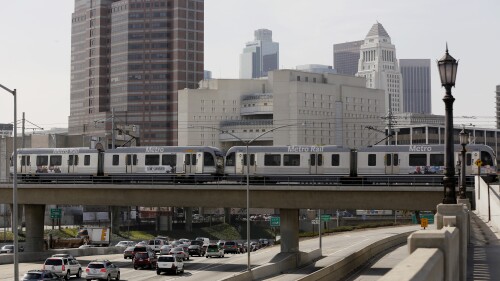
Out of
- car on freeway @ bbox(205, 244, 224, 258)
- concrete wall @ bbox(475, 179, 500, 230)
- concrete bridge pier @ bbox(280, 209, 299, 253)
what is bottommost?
car on freeway @ bbox(205, 244, 224, 258)

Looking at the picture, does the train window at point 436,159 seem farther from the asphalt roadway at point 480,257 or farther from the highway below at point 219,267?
the highway below at point 219,267

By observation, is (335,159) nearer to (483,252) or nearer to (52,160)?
(52,160)

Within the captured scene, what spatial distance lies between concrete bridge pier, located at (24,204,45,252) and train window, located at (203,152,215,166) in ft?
51.8

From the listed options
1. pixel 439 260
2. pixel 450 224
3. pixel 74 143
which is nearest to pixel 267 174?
pixel 450 224

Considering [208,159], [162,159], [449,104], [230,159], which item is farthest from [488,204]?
[162,159]

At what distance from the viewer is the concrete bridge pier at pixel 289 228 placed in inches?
2557

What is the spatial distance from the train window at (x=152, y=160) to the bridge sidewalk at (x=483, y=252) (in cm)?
3154

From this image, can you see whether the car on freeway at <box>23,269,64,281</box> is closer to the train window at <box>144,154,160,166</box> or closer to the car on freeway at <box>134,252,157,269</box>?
the car on freeway at <box>134,252,157,269</box>

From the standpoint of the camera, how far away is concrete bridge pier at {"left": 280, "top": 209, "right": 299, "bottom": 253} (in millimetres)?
64938

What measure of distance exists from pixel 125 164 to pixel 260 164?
12223 millimetres

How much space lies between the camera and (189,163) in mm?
69250

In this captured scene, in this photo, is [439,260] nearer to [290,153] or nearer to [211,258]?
[290,153]

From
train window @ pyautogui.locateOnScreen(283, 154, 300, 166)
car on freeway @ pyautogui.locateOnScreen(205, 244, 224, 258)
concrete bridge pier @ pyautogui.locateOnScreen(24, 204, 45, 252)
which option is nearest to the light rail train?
train window @ pyautogui.locateOnScreen(283, 154, 300, 166)

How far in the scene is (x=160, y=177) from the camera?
69.6 m
